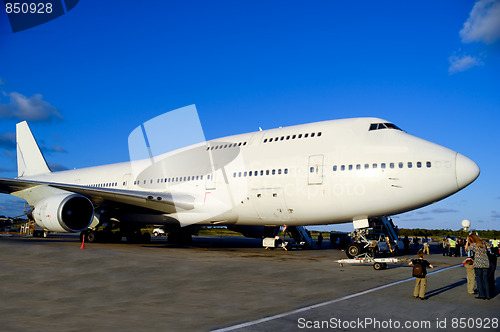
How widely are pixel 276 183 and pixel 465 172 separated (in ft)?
21.8

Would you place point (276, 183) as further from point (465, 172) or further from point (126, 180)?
point (126, 180)

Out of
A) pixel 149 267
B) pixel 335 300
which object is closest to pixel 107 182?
pixel 149 267

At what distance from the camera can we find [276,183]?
16016mm

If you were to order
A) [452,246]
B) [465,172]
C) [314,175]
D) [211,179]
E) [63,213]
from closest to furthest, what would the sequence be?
[465,172]
[314,175]
[63,213]
[211,179]
[452,246]

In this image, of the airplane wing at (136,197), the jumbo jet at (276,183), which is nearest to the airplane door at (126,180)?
the jumbo jet at (276,183)

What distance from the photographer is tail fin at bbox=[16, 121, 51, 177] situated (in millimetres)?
31953

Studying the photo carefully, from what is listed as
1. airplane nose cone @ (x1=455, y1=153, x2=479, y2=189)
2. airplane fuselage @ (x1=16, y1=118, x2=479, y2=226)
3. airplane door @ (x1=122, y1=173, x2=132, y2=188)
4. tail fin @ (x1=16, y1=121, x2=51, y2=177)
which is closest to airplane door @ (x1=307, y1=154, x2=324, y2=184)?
airplane fuselage @ (x1=16, y1=118, x2=479, y2=226)

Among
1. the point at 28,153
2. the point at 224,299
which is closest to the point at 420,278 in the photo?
the point at 224,299

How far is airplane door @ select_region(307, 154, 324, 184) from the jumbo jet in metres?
0.04

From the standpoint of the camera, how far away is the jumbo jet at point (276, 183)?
1355cm

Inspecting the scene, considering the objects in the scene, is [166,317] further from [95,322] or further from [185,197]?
[185,197]

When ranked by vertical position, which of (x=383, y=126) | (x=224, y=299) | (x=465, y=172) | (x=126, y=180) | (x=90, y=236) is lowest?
(x=224, y=299)

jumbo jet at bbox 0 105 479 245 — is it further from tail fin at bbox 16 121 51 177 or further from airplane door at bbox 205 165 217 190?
tail fin at bbox 16 121 51 177

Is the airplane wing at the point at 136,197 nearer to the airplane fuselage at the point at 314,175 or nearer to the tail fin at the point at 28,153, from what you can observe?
the airplane fuselage at the point at 314,175
